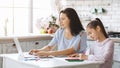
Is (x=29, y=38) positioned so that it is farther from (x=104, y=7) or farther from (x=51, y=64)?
(x=51, y=64)

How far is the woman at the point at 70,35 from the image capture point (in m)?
3.22

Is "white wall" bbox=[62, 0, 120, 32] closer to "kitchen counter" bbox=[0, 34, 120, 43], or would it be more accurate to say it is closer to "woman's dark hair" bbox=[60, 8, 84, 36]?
"kitchen counter" bbox=[0, 34, 120, 43]

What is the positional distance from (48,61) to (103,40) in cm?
62

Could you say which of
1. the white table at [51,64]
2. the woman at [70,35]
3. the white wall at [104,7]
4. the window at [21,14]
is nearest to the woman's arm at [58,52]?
the woman at [70,35]

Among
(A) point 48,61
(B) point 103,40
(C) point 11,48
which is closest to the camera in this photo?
(A) point 48,61

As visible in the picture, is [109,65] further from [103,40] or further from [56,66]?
[56,66]

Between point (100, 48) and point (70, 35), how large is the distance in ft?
1.88

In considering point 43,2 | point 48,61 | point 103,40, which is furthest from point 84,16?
point 48,61

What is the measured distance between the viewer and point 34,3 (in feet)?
18.3

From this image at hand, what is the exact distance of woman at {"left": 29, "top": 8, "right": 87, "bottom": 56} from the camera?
10.6 feet

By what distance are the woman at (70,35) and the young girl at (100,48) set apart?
25 centimetres

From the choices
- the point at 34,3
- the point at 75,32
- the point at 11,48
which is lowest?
the point at 11,48

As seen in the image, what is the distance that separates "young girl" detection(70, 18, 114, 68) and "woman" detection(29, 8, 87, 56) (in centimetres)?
25

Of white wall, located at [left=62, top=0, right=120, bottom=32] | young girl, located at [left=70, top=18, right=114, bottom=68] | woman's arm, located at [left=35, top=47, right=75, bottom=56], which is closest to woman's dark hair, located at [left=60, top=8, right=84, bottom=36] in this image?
woman's arm, located at [left=35, top=47, right=75, bottom=56]
